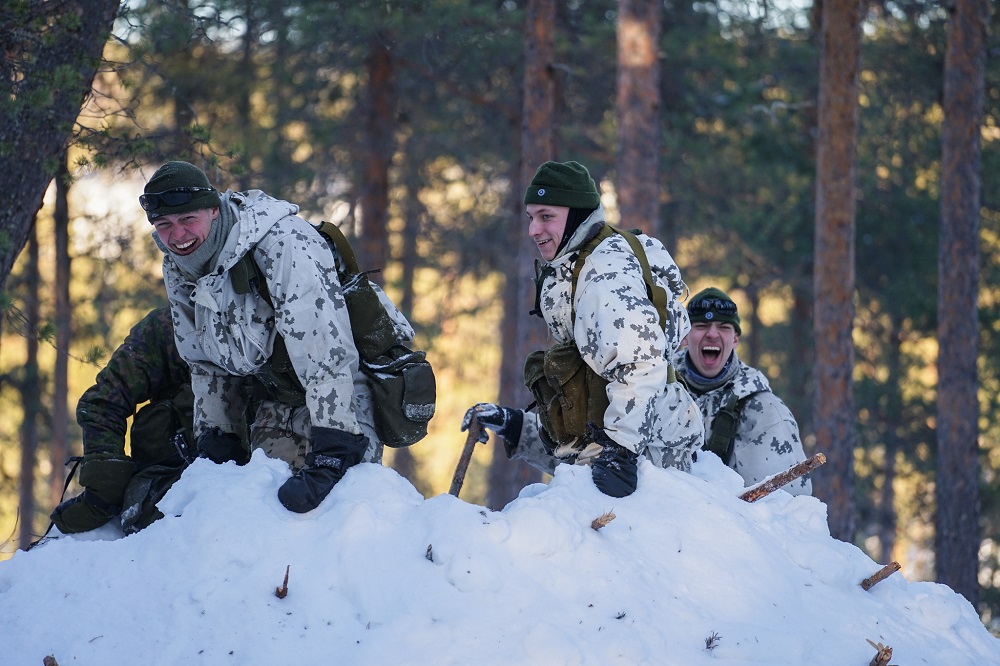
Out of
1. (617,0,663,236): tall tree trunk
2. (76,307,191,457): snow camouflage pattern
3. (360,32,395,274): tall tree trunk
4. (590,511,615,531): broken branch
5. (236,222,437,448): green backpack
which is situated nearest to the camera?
(590,511,615,531): broken branch

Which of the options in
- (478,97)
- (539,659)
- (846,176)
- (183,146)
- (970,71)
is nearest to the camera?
(539,659)

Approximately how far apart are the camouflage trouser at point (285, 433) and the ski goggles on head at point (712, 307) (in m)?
2.30

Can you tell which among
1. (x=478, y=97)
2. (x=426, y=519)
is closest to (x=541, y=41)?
(x=478, y=97)

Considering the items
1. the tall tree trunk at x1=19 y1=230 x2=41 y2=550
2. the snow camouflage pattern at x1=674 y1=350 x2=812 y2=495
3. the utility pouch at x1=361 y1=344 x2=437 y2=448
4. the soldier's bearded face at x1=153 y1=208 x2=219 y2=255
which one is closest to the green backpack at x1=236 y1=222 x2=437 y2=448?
the utility pouch at x1=361 y1=344 x2=437 y2=448

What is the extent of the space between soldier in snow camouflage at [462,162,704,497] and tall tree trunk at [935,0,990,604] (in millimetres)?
8592

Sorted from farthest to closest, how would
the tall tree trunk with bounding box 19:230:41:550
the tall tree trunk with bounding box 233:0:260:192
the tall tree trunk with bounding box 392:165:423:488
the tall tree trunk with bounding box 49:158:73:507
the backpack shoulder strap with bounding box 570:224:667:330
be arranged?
the tall tree trunk with bounding box 392:165:423:488 → the tall tree trunk with bounding box 19:230:41:550 → the tall tree trunk with bounding box 49:158:73:507 → the tall tree trunk with bounding box 233:0:260:192 → the backpack shoulder strap with bounding box 570:224:667:330

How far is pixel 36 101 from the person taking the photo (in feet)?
18.6

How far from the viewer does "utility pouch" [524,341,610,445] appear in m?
4.70

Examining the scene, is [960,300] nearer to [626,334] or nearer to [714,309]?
[714,309]

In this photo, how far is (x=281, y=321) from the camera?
172 inches

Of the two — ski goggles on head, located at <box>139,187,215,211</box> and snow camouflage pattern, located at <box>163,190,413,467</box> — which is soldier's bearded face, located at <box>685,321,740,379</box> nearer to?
snow camouflage pattern, located at <box>163,190,413,467</box>

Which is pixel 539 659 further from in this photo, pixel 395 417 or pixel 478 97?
pixel 478 97

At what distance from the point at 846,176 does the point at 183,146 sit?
6.84m

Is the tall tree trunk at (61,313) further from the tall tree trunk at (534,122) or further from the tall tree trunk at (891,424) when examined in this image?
the tall tree trunk at (891,424)
